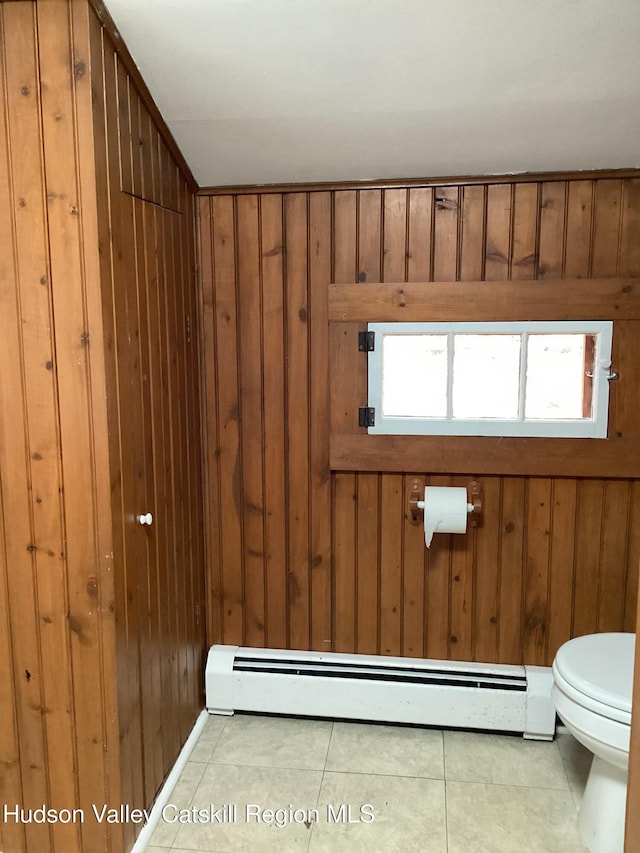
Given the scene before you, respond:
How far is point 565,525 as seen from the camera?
2227 millimetres

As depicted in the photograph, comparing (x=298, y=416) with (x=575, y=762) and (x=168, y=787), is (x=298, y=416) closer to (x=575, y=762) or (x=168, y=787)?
(x=168, y=787)

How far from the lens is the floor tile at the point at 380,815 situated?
1.77 metres

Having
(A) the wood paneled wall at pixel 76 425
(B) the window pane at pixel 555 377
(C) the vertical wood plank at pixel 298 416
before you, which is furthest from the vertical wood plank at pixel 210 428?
(B) the window pane at pixel 555 377

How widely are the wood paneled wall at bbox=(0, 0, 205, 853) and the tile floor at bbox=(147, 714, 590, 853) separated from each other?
0.25 m

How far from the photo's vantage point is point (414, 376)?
224cm

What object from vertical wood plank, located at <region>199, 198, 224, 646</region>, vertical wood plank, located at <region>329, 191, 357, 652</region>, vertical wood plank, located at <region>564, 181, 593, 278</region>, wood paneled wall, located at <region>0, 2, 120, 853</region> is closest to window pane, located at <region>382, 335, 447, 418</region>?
vertical wood plank, located at <region>329, 191, 357, 652</region>

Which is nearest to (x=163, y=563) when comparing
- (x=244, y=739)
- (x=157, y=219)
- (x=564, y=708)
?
(x=244, y=739)

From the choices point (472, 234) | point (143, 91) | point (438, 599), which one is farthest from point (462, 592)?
point (143, 91)

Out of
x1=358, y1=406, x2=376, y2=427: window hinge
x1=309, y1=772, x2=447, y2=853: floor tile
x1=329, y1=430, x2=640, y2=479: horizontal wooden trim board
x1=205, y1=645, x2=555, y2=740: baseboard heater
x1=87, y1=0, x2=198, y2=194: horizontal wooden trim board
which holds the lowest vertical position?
x1=309, y1=772, x2=447, y2=853: floor tile

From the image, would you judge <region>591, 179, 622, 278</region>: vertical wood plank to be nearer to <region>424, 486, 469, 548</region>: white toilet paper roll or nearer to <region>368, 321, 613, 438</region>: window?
<region>368, 321, 613, 438</region>: window

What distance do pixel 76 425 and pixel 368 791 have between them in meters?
1.36

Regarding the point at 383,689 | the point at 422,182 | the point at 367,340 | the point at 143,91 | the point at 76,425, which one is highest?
the point at 143,91

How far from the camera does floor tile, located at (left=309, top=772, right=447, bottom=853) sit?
1773 mm

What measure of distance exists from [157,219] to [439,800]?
1.84 m
